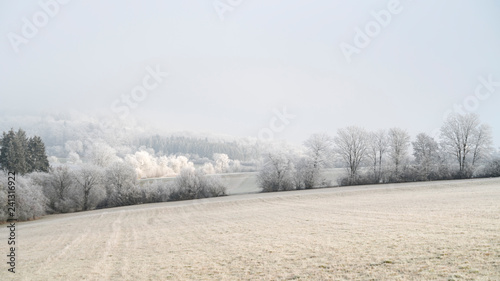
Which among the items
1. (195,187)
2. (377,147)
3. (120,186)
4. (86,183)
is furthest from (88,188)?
(377,147)

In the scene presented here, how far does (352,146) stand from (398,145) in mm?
8970

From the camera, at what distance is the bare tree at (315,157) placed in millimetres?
62875

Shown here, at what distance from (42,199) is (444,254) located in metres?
52.8

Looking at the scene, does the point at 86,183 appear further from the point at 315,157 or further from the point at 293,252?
the point at 293,252

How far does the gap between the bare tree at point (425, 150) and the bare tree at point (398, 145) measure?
78.4 inches

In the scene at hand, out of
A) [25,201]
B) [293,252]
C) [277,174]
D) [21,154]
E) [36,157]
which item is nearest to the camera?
[293,252]

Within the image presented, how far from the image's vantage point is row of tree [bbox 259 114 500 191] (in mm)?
61844

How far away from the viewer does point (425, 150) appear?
2628 inches

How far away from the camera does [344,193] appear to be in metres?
48.1

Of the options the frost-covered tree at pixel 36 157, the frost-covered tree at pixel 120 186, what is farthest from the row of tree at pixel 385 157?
the frost-covered tree at pixel 36 157

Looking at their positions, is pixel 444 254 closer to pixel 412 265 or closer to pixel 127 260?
pixel 412 265

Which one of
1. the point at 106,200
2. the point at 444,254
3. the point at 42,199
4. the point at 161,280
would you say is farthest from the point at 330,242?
the point at 106,200

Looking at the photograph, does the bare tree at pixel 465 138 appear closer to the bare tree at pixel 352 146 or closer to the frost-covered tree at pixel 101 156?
the bare tree at pixel 352 146

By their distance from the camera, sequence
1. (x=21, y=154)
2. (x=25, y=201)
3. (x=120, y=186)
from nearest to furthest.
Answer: (x=25, y=201) < (x=120, y=186) < (x=21, y=154)
